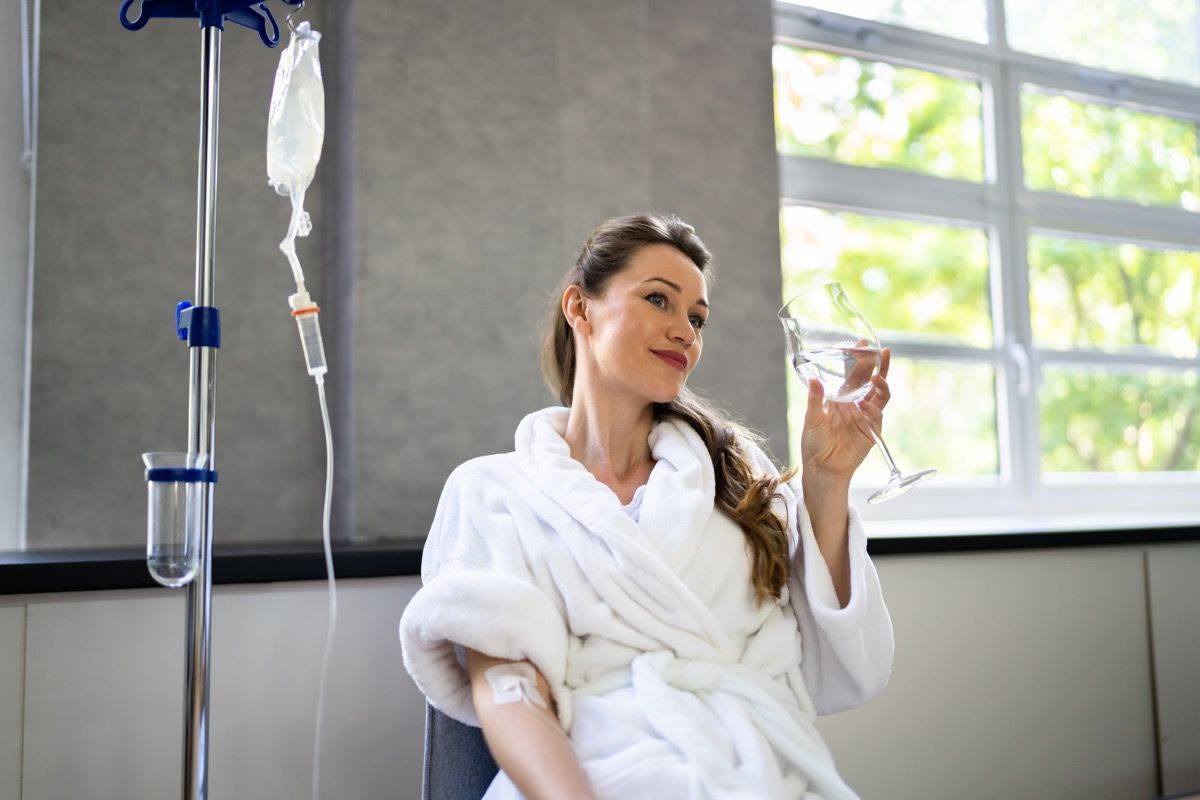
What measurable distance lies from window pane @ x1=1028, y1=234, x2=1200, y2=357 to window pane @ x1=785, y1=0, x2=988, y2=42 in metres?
0.67

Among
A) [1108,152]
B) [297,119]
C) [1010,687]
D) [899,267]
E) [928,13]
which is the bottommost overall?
[1010,687]

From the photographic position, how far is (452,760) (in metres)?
1.45

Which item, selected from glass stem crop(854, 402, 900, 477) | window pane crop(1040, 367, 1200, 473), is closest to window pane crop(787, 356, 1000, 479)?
window pane crop(1040, 367, 1200, 473)

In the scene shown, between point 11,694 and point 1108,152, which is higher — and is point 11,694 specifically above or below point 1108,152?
below

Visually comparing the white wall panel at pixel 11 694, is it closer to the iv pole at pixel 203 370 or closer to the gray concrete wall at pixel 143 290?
the iv pole at pixel 203 370

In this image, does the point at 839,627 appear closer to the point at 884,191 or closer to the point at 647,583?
the point at 647,583

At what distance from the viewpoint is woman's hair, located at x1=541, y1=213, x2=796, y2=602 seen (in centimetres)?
151

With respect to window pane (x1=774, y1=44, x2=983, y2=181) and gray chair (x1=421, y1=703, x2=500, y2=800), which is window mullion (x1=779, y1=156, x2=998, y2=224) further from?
gray chair (x1=421, y1=703, x2=500, y2=800)

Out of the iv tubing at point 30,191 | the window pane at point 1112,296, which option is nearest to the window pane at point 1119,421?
the window pane at point 1112,296

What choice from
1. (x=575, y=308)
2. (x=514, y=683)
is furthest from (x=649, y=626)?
(x=575, y=308)

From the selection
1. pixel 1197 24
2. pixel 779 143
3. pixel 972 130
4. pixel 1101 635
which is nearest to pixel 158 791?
pixel 1101 635

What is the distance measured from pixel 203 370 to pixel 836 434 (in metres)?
0.83

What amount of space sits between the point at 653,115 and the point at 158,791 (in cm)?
173

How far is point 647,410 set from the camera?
1.70 m
